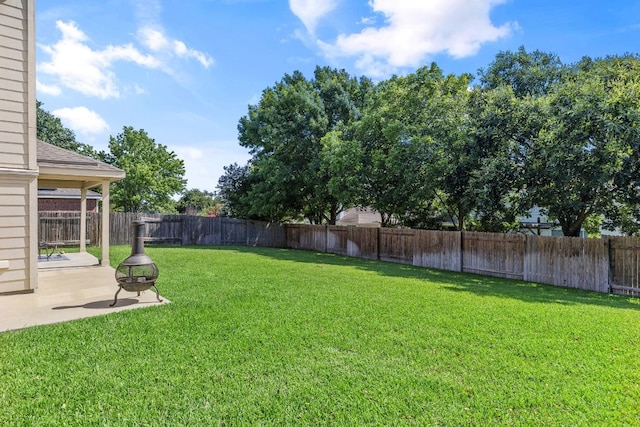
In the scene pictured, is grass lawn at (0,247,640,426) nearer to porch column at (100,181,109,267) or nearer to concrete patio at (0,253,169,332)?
concrete patio at (0,253,169,332)

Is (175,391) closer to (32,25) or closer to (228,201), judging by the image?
(32,25)

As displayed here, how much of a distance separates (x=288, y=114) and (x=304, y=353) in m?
17.6

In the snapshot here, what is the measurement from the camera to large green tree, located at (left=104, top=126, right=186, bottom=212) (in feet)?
83.0

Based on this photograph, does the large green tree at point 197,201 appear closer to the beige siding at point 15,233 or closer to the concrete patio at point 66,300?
the concrete patio at point 66,300

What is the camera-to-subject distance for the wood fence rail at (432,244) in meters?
8.51

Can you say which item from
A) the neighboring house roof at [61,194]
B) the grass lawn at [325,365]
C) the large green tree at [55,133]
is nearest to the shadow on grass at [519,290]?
the grass lawn at [325,365]

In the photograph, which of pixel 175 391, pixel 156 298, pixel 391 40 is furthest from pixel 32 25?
pixel 391 40

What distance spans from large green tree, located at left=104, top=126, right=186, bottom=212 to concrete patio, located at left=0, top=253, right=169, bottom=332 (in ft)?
60.7

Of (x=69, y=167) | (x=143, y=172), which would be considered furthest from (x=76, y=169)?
(x=143, y=172)

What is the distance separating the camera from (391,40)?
1215 centimetres

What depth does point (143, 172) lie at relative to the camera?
24891mm

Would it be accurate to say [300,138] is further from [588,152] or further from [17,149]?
[17,149]

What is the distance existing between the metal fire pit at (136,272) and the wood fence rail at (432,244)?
948 centimetres

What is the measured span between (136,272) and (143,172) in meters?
21.7
